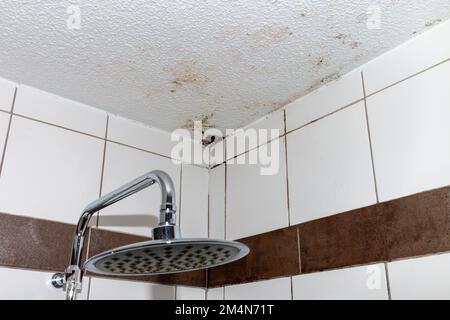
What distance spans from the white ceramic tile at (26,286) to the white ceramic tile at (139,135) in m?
0.40

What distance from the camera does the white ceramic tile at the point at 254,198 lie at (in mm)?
1247

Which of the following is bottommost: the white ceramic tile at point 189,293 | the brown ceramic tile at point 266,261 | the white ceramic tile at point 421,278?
the white ceramic tile at point 421,278

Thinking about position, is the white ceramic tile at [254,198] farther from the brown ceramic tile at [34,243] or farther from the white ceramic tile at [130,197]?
the brown ceramic tile at [34,243]

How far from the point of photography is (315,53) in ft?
3.58

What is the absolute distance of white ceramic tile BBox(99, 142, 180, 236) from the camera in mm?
1261

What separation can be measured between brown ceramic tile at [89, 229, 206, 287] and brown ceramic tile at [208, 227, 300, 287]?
0.17 ft

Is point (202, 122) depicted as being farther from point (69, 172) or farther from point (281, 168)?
point (69, 172)

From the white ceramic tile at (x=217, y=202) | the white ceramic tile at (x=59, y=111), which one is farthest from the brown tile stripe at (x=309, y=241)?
the white ceramic tile at (x=59, y=111)

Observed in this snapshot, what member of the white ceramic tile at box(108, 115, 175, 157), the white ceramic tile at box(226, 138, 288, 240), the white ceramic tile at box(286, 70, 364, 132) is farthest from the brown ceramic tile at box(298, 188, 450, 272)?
the white ceramic tile at box(108, 115, 175, 157)

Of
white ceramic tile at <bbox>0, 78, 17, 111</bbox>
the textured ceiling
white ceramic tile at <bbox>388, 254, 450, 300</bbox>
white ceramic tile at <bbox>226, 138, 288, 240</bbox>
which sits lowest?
white ceramic tile at <bbox>388, 254, 450, 300</bbox>

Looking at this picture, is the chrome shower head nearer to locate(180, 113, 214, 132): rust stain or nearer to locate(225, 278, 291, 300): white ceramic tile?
locate(225, 278, 291, 300): white ceramic tile

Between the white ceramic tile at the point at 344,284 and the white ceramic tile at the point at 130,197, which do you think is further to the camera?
the white ceramic tile at the point at 130,197

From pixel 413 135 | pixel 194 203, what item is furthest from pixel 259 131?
pixel 413 135

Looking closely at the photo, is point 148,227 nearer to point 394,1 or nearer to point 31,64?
point 31,64
